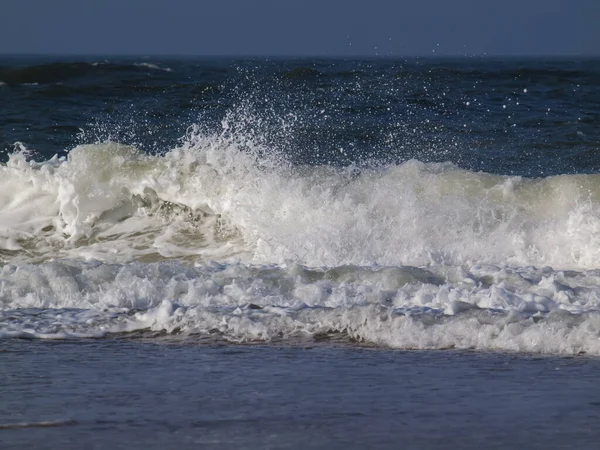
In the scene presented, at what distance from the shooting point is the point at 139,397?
4941 millimetres

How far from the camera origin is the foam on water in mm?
6352

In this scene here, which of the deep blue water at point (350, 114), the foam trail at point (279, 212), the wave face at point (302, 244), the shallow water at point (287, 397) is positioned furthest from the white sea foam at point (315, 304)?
the deep blue water at point (350, 114)

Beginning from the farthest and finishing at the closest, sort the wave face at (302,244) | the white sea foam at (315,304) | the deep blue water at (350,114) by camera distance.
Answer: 1. the deep blue water at (350,114)
2. the wave face at (302,244)
3. the white sea foam at (315,304)

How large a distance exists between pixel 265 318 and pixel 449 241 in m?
2.82

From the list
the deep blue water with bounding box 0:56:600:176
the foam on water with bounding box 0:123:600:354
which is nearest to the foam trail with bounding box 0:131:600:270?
the foam on water with bounding box 0:123:600:354

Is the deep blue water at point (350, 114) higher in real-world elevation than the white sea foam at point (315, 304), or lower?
higher

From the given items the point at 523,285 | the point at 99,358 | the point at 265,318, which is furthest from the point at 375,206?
the point at 99,358

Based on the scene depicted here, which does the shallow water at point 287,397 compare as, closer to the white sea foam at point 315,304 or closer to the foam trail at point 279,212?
the white sea foam at point 315,304

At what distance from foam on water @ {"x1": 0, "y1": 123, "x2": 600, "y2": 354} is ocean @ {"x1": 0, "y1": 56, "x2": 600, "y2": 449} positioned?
2 cm

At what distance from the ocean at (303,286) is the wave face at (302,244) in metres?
0.02

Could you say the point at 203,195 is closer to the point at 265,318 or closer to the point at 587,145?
the point at 265,318

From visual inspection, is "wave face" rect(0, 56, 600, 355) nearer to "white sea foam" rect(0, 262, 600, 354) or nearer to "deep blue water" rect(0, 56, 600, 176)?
"white sea foam" rect(0, 262, 600, 354)

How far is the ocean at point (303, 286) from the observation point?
4.68m

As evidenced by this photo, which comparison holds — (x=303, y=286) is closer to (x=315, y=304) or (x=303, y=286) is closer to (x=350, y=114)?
(x=315, y=304)
